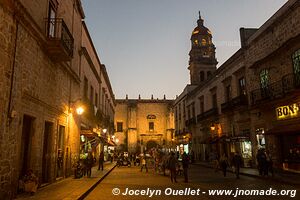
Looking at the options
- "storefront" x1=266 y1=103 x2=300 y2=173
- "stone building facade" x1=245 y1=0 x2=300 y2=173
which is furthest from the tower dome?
"storefront" x1=266 y1=103 x2=300 y2=173

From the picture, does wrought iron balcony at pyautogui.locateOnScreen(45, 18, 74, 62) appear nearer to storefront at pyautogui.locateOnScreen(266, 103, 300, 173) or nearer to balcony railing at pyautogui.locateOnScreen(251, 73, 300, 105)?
balcony railing at pyautogui.locateOnScreen(251, 73, 300, 105)

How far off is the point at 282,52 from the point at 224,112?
9313mm

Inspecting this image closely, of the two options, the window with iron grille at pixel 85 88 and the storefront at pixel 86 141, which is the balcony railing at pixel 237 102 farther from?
the window with iron grille at pixel 85 88

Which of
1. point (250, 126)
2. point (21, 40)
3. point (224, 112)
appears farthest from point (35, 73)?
point (224, 112)

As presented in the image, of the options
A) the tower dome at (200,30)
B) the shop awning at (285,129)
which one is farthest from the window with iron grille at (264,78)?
the tower dome at (200,30)

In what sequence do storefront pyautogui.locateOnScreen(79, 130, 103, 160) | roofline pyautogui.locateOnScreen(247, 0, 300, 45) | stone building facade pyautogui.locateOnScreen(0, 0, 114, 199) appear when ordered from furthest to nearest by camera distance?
storefront pyautogui.locateOnScreen(79, 130, 103, 160)
roofline pyautogui.locateOnScreen(247, 0, 300, 45)
stone building facade pyautogui.locateOnScreen(0, 0, 114, 199)

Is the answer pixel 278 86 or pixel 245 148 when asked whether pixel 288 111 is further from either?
pixel 245 148

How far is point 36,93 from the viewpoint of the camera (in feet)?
33.6

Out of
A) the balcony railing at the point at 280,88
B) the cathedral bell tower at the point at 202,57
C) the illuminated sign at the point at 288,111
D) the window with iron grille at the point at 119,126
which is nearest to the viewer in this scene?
the balcony railing at the point at 280,88

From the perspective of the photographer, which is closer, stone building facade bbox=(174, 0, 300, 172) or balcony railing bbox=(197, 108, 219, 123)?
stone building facade bbox=(174, 0, 300, 172)

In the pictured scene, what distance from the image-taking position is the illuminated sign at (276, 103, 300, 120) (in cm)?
1546

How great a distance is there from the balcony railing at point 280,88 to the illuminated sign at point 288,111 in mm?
856

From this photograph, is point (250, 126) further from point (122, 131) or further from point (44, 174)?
point (122, 131)

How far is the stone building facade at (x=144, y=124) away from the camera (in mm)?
55594
